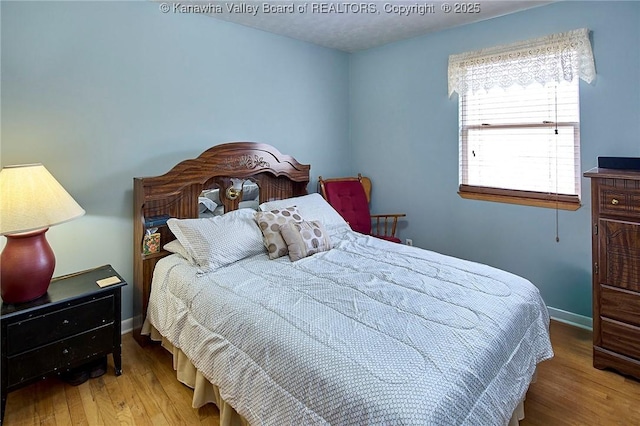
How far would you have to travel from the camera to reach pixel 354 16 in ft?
9.75

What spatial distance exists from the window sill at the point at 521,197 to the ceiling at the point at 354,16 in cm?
145

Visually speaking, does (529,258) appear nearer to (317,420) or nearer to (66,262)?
(317,420)

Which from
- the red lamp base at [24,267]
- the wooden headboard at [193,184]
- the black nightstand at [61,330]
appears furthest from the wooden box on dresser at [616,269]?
the red lamp base at [24,267]

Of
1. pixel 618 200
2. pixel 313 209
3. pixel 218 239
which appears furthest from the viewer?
pixel 313 209

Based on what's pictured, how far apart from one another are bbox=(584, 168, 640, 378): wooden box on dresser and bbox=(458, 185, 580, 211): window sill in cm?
53

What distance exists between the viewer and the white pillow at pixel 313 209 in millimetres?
2973

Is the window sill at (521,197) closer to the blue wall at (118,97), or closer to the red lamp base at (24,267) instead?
the blue wall at (118,97)

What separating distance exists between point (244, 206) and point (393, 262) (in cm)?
149

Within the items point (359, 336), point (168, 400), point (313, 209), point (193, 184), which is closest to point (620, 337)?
point (359, 336)

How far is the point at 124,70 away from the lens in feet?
8.41

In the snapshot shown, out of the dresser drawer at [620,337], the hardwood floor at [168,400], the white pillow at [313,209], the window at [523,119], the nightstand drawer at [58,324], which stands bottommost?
the hardwood floor at [168,400]

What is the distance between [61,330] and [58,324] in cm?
4

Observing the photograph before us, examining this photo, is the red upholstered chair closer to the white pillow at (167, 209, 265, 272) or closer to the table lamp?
the white pillow at (167, 209, 265, 272)

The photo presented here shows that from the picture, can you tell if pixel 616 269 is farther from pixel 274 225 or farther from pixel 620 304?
pixel 274 225
